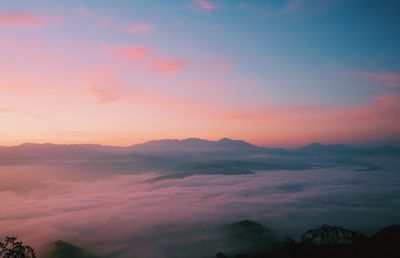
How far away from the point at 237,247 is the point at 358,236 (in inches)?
7414

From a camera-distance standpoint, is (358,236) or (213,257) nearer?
(358,236)

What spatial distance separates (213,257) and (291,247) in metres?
158

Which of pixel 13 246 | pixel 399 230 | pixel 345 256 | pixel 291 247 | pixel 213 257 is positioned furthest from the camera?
pixel 213 257

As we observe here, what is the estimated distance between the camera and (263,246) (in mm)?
186500

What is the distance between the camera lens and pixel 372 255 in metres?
39.6

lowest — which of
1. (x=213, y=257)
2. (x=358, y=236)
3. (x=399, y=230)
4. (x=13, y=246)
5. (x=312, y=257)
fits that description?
(x=213, y=257)

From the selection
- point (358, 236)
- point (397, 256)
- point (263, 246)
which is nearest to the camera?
point (358, 236)

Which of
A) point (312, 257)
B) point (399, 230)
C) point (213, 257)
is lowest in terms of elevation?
point (213, 257)

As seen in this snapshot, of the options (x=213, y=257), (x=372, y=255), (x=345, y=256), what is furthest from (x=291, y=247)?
(x=213, y=257)

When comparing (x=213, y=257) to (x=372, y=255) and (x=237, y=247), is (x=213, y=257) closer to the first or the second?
(x=237, y=247)

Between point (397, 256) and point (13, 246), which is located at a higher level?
point (13, 246)

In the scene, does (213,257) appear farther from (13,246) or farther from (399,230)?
(13,246)

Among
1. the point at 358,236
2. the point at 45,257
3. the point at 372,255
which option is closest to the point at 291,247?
the point at 372,255

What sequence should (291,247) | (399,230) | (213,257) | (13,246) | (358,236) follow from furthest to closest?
1. (213,257)
2. (399,230)
3. (291,247)
4. (358,236)
5. (13,246)
